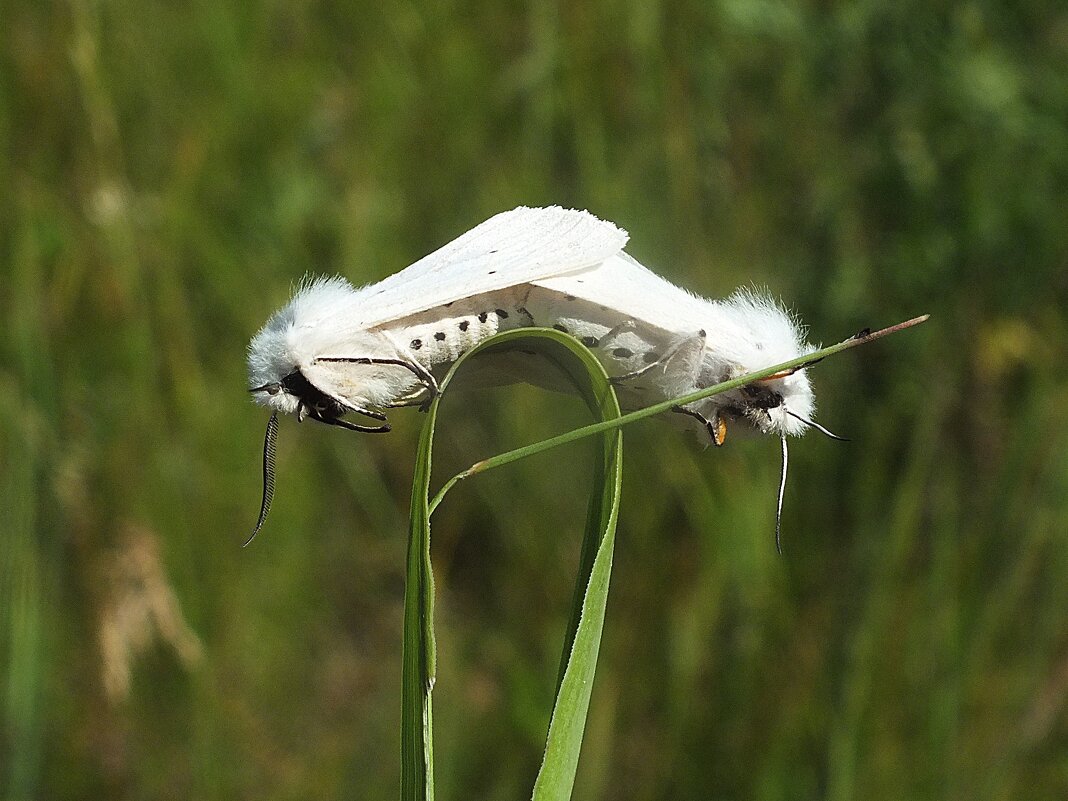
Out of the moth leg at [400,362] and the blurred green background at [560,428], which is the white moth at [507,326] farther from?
the blurred green background at [560,428]

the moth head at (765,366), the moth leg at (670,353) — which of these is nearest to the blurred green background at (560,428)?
the moth head at (765,366)

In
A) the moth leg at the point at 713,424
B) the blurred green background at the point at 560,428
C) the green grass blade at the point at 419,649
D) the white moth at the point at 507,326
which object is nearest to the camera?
the green grass blade at the point at 419,649

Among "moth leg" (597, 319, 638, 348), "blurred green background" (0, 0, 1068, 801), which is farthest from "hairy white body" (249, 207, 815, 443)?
"blurred green background" (0, 0, 1068, 801)

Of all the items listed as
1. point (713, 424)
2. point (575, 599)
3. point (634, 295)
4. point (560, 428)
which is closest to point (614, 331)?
point (634, 295)

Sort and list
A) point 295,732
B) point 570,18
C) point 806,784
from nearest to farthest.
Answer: point 806,784, point 295,732, point 570,18

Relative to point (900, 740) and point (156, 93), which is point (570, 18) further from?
point (900, 740)

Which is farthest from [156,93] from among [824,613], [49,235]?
[824,613]
